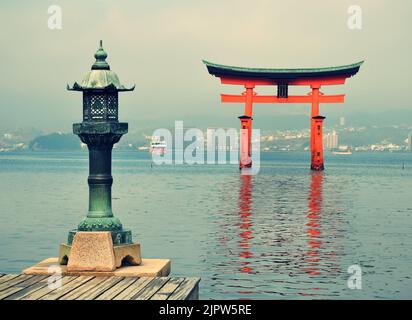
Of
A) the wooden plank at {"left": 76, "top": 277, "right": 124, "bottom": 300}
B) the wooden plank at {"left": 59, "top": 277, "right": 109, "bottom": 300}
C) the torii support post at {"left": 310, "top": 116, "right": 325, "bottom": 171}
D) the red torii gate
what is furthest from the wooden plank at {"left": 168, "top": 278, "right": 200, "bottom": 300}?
the torii support post at {"left": 310, "top": 116, "right": 325, "bottom": 171}

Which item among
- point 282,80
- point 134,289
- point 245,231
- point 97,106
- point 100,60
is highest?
point 282,80

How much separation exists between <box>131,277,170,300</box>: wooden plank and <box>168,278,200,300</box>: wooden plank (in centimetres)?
21

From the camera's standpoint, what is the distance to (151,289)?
8.22 metres

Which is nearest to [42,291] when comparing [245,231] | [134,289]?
[134,289]

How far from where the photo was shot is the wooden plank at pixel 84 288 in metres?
7.77

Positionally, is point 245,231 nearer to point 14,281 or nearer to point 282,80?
point 14,281

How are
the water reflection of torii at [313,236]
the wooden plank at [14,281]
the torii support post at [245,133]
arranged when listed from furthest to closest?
the torii support post at [245,133], the water reflection of torii at [313,236], the wooden plank at [14,281]

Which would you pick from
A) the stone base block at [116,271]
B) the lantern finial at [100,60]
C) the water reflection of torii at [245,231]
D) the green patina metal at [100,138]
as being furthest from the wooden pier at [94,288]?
the water reflection of torii at [245,231]

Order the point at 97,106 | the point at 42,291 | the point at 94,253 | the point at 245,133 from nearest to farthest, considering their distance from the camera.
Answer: the point at 42,291 < the point at 94,253 < the point at 97,106 < the point at 245,133

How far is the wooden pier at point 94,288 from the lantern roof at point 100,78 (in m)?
2.32

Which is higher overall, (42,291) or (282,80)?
(282,80)

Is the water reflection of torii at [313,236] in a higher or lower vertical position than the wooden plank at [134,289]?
lower

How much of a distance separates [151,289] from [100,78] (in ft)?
9.69

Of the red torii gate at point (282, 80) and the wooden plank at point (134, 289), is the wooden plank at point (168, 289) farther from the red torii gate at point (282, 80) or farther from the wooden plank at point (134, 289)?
the red torii gate at point (282, 80)
